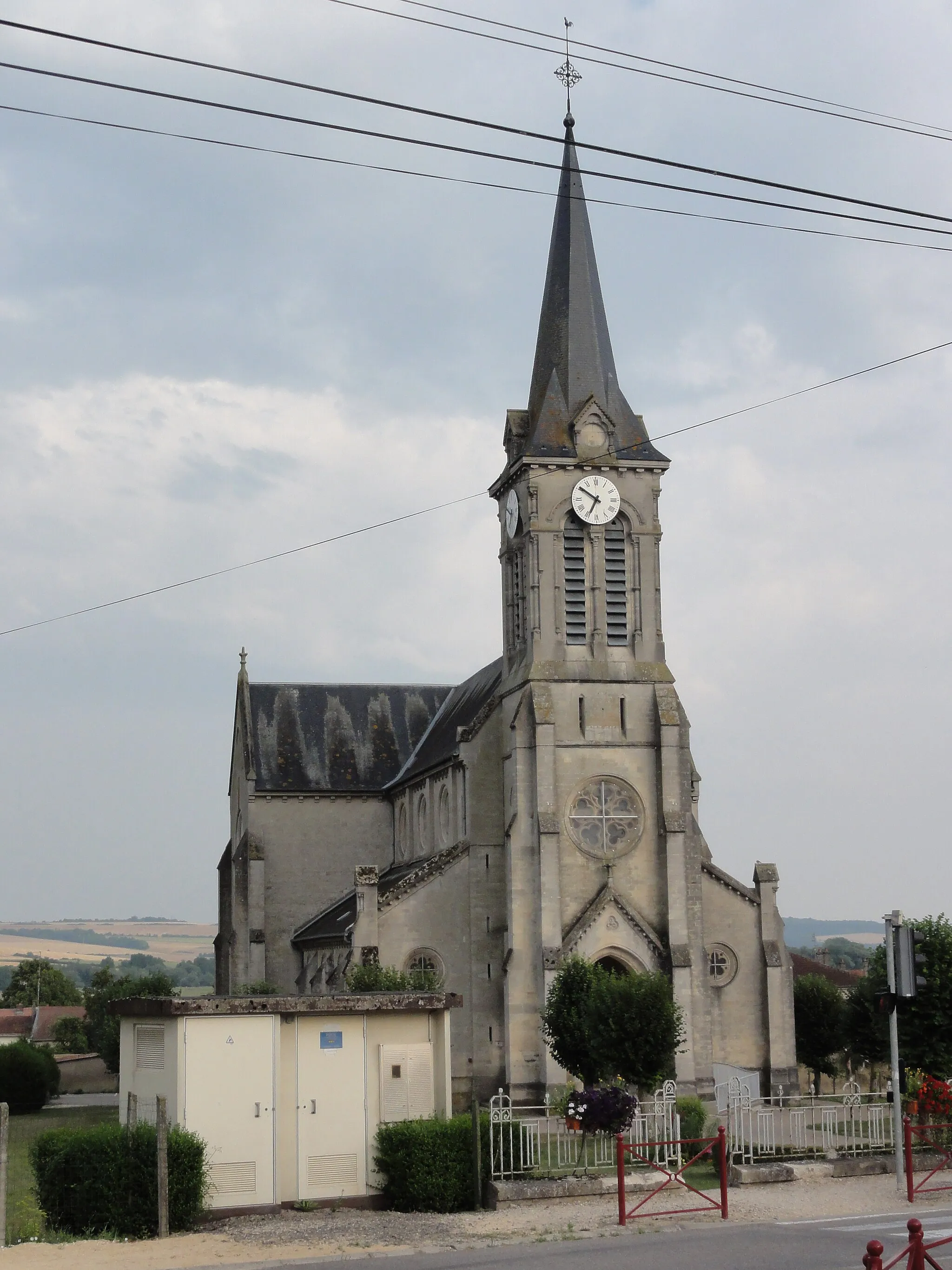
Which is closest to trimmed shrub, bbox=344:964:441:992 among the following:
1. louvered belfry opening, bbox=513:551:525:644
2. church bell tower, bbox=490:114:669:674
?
church bell tower, bbox=490:114:669:674

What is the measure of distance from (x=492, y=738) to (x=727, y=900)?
8601 mm

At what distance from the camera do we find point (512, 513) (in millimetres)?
47906

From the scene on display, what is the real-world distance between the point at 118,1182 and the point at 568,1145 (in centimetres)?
770

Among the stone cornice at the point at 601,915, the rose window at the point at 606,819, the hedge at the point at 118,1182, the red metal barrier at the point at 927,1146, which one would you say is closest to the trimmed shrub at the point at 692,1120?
the stone cornice at the point at 601,915

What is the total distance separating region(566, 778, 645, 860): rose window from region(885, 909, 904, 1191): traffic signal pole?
2038 cm

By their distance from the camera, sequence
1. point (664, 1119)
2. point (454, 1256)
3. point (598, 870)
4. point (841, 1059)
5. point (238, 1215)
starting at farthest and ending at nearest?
point (841, 1059) < point (598, 870) < point (664, 1119) < point (238, 1215) < point (454, 1256)

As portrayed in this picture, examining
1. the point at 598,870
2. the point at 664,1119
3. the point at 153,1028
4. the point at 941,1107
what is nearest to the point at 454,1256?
the point at 153,1028

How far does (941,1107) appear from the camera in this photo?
85.6ft

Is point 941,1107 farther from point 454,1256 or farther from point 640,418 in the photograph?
point 640,418

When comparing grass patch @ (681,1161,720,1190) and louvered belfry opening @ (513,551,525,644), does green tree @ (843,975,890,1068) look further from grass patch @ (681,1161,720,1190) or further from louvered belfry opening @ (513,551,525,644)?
louvered belfry opening @ (513,551,525,644)

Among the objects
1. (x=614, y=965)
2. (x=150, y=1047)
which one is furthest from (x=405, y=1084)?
(x=614, y=965)

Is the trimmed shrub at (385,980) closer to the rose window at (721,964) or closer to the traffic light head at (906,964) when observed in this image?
the rose window at (721,964)

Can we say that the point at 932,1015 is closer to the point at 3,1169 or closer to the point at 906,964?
the point at 906,964

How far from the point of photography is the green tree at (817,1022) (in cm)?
4978
